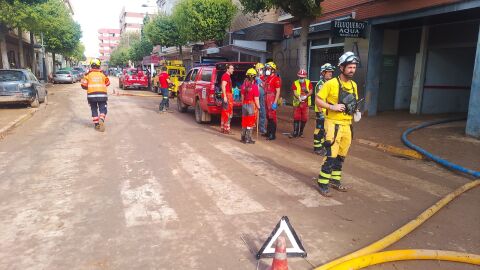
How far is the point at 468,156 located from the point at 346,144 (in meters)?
4.05

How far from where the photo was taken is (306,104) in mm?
9680

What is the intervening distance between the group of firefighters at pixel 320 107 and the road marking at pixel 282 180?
220 mm

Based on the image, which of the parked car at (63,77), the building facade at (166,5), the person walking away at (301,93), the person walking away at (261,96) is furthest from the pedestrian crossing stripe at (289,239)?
the building facade at (166,5)

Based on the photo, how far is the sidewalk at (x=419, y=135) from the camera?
27.1 ft

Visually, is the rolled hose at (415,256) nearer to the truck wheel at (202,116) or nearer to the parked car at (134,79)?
the truck wheel at (202,116)

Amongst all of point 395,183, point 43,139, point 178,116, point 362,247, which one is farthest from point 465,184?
point 178,116

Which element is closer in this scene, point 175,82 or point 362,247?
point 362,247

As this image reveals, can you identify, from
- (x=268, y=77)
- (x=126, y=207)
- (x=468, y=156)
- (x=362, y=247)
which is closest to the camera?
(x=362, y=247)

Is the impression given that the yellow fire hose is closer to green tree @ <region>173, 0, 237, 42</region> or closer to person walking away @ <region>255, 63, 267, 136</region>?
person walking away @ <region>255, 63, 267, 136</region>

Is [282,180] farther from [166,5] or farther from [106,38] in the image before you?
[106,38]

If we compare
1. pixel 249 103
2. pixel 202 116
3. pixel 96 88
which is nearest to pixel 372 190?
pixel 249 103

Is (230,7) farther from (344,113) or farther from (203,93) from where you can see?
(344,113)

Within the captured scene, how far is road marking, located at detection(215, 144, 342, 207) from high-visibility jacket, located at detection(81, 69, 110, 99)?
445 cm

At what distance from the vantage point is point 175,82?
23.7m
